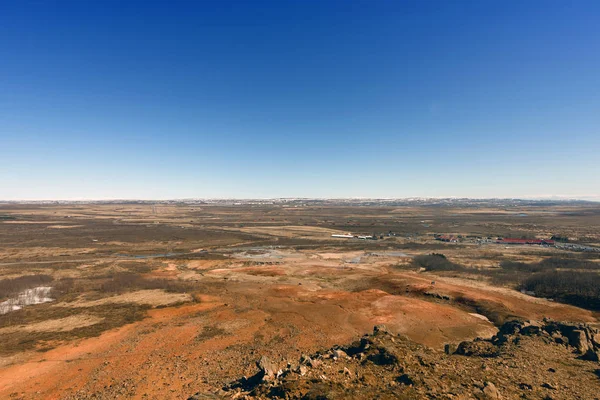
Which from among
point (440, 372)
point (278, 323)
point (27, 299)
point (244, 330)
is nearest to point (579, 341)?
point (440, 372)

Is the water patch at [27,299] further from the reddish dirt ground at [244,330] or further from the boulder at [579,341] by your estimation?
the boulder at [579,341]

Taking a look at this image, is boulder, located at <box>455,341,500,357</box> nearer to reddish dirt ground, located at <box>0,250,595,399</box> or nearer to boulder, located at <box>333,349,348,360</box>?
reddish dirt ground, located at <box>0,250,595,399</box>

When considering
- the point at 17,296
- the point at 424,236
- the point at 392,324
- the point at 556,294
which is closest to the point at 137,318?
the point at 17,296

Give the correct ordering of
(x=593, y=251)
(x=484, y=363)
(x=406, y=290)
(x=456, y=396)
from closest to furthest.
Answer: (x=456, y=396)
(x=484, y=363)
(x=406, y=290)
(x=593, y=251)

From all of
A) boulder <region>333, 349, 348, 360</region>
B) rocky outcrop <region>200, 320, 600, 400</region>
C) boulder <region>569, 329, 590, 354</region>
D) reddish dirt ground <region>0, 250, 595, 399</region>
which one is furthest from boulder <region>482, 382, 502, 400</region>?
boulder <region>569, 329, 590, 354</region>

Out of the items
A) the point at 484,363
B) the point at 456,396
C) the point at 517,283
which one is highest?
the point at 456,396

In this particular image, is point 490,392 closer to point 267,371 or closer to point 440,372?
point 440,372

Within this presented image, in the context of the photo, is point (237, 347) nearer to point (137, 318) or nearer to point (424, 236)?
point (137, 318)

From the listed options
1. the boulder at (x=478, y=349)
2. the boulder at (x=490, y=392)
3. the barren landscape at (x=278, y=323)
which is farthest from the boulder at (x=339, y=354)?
the boulder at (x=478, y=349)
